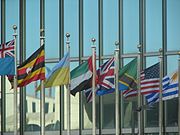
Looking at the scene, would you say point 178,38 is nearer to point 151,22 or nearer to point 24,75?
point 151,22

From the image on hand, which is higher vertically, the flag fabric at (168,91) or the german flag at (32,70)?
the german flag at (32,70)

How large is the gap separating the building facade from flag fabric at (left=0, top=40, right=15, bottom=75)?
6827 mm

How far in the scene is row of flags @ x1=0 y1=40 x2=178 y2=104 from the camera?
2403 centimetres

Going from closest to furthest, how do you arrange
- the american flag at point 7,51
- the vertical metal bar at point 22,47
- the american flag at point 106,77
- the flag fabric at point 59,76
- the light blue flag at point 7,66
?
the light blue flag at point 7,66
the american flag at point 7,51
the flag fabric at point 59,76
the american flag at point 106,77
the vertical metal bar at point 22,47

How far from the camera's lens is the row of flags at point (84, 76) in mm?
24031

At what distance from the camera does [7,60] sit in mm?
24016

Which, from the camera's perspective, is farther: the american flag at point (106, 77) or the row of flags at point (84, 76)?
the american flag at point (106, 77)

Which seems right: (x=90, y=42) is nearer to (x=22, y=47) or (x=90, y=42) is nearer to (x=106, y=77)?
(x=22, y=47)

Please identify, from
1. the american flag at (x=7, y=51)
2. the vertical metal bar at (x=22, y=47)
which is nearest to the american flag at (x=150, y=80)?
the american flag at (x=7, y=51)

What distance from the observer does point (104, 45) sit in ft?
106

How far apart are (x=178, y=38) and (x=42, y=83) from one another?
9.65 meters

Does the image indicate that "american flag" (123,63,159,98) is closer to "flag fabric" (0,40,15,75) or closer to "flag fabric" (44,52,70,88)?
"flag fabric" (44,52,70,88)

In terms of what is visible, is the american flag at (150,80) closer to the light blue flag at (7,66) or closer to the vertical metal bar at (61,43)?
the light blue flag at (7,66)

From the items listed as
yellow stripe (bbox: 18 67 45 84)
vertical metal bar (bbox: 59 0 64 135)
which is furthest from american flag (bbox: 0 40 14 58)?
vertical metal bar (bbox: 59 0 64 135)
